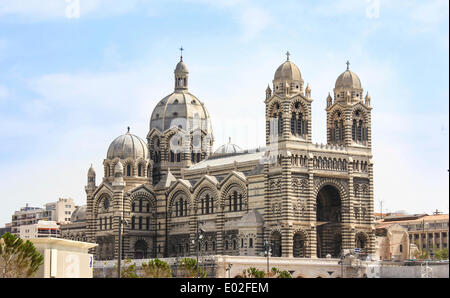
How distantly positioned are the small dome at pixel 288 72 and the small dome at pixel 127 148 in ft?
84.3

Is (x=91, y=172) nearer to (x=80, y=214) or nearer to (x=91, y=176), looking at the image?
(x=91, y=176)

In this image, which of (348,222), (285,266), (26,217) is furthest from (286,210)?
(26,217)

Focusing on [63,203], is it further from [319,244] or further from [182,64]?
[319,244]

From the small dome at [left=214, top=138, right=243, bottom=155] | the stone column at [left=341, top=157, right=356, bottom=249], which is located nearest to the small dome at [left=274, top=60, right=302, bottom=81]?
the stone column at [left=341, top=157, right=356, bottom=249]

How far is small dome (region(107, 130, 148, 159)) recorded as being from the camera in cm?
11525

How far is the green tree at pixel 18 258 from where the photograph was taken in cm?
5166

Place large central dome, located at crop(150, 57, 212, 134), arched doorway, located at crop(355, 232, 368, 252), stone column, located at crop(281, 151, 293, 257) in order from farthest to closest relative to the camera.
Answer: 1. large central dome, located at crop(150, 57, 212, 134)
2. arched doorway, located at crop(355, 232, 368, 252)
3. stone column, located at crop(281, 151, 293, 257)

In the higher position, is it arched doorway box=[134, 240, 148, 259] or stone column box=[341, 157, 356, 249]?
stone column box=[341, 157, 356, 249]

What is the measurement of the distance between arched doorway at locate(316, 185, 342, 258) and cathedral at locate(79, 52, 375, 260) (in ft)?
0.35

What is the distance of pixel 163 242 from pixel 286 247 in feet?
77.1

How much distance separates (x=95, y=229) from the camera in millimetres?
114125

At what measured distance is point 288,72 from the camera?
9638 cm

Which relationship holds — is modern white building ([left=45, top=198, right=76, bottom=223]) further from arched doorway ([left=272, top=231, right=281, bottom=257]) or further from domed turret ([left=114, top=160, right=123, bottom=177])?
arched doorway ([left=272, top=231, right=281, bottom=257])
